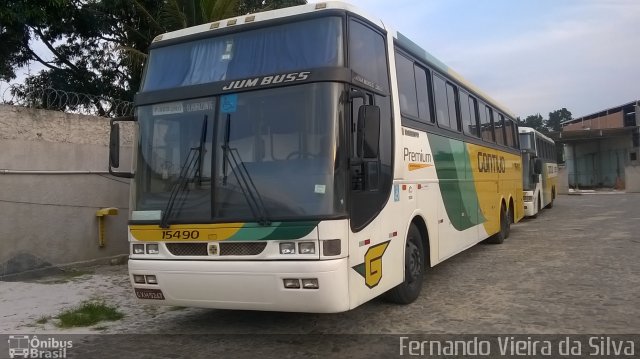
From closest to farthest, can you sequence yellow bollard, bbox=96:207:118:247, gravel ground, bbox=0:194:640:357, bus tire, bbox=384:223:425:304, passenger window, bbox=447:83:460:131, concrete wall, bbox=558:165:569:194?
gravel ground, bbox=0:194:640:357 → bus tire, bbox=384:223:425:304 → passenger window, bbox=447:83:460:131 → yellow bollard, bbox=96:207:118:247 → concrete wall, bbox=558:165:569:194

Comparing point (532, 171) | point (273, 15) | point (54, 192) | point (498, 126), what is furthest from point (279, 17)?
point (532, 171)

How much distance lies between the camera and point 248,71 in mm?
5297

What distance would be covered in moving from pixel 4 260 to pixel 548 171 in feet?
65.0

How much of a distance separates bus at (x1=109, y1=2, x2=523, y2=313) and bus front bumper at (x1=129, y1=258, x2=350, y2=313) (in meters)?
0.01

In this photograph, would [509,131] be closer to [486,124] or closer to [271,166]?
[486,124]

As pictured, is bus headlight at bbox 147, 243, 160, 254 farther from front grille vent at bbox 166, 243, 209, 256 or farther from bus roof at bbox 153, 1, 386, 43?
bus roof at bbox 153, 1, 386, 43

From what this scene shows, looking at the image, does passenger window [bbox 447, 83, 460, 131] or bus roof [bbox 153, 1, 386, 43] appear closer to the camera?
bus roof [bbox 153, 1, 386, 43]

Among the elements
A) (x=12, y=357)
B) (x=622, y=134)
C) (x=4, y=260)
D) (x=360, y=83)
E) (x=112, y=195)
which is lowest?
(x=12, y=357)

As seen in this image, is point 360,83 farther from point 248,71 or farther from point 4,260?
point 4,260

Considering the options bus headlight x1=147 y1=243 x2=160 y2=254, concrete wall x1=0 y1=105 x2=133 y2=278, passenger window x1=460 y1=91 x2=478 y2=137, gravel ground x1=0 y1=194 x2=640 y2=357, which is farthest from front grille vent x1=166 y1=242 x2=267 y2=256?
passenger window x1=460 y1=91 x2=478 y2=137

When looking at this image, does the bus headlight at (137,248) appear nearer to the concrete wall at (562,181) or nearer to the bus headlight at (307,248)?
the bus headlight at (307,248)

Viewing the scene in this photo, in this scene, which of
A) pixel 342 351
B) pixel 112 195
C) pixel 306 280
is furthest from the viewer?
pixel 112 195

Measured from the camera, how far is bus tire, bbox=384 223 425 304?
6.41 m

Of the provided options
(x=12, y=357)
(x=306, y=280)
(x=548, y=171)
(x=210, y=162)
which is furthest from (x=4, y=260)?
(x=548, y=171)
